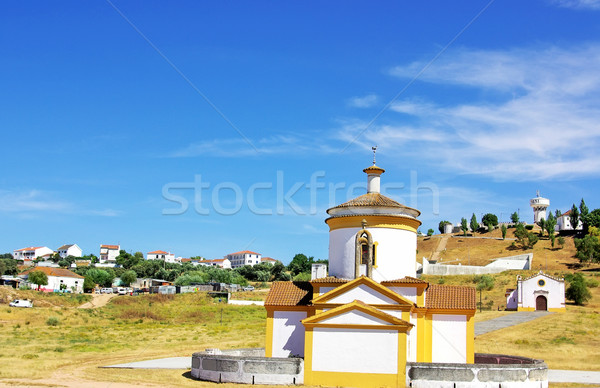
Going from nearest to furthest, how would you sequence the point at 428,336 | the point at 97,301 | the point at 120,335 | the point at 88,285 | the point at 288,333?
the point at 428,336, the point at 288,333, the point at 120,335, the point at 97,301, the point at 88,285

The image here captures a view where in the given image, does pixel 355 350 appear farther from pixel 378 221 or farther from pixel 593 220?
pixel 593 220

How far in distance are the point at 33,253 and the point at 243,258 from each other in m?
57.7

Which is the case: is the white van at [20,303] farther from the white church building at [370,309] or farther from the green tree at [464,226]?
the green tree at [464,226]

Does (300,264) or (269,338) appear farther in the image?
(300,264)

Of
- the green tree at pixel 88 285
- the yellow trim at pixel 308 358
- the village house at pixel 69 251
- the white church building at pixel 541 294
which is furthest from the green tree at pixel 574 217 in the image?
the village house at pixel 69 251

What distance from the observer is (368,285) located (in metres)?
21.9

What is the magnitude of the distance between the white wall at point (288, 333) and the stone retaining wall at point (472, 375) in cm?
547

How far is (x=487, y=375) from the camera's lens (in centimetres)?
1962

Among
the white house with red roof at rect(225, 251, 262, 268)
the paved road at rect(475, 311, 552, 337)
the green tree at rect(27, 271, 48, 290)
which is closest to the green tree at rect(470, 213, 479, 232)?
the white house with red roof at rect(225, 251, 262, 268)

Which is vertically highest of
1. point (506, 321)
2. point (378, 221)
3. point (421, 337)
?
point (378, 221)

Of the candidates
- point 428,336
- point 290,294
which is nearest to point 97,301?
point 290,294

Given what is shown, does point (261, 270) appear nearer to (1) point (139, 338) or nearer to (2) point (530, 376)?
(1) point (139, 338)

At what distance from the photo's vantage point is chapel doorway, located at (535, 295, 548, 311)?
58594 mm

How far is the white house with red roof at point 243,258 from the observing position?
169m
